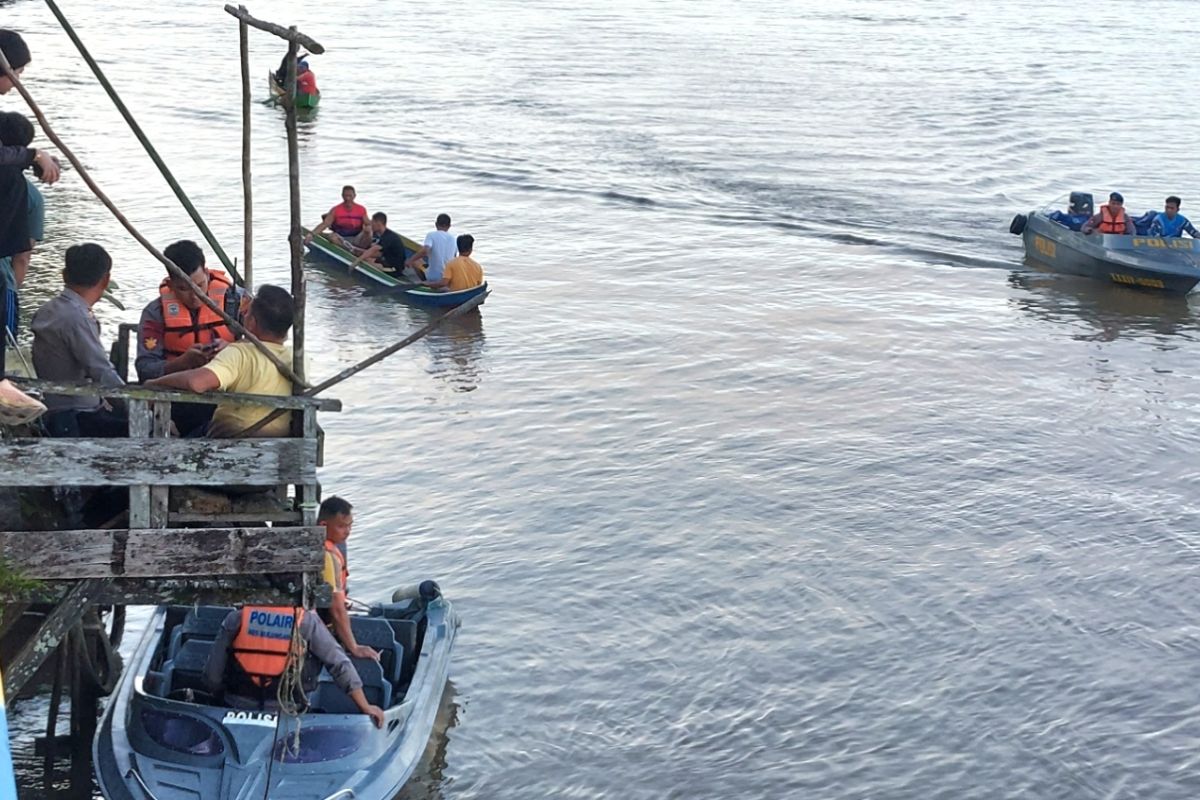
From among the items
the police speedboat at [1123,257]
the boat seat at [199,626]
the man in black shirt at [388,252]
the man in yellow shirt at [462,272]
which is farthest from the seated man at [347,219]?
the boat seat at [199,626]

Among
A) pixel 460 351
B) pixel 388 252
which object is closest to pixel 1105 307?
pixel 460 351

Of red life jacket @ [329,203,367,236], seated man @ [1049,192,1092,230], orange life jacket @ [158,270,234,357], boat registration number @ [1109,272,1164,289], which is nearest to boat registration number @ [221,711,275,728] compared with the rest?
orange life jacket @ [158,270,234,357]

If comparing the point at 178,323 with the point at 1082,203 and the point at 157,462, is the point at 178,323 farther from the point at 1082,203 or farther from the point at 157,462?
the point at 1082,203

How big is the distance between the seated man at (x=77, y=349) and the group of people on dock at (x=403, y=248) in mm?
13561

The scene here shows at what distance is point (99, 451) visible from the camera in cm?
698

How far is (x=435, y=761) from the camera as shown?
10711 mm

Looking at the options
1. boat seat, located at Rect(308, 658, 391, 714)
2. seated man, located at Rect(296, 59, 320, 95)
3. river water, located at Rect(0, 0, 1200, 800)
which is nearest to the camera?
boat seat, located at Rect(308, 658, 391, 714)

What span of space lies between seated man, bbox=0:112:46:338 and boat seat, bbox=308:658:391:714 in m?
2.80

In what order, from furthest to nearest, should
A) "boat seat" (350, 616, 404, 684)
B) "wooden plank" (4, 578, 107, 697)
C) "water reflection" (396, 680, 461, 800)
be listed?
"water reflection" (396, 680, 461, 800)
"boat seat" (350, 616, 404, 684)
"wooden plank" (4, 578, 107, 697)

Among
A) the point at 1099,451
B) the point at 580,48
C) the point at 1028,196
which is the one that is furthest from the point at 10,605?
the point at 580,48

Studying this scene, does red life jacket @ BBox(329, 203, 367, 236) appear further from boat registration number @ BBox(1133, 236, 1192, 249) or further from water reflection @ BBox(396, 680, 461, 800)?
water reflection @ BBox(396, 680, 461, 800)

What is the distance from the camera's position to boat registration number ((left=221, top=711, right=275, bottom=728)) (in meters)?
8.56

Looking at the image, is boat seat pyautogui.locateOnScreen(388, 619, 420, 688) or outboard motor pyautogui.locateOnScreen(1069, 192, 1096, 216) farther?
outboard motor pyautogui.locateOnScreen(1069, 192, 1096, 216)

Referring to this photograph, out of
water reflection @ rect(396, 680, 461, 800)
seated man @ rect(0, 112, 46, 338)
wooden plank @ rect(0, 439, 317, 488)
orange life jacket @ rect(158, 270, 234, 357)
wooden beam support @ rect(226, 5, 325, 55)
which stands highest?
wooden beam support @ rect(226, 5, 325, 55)
